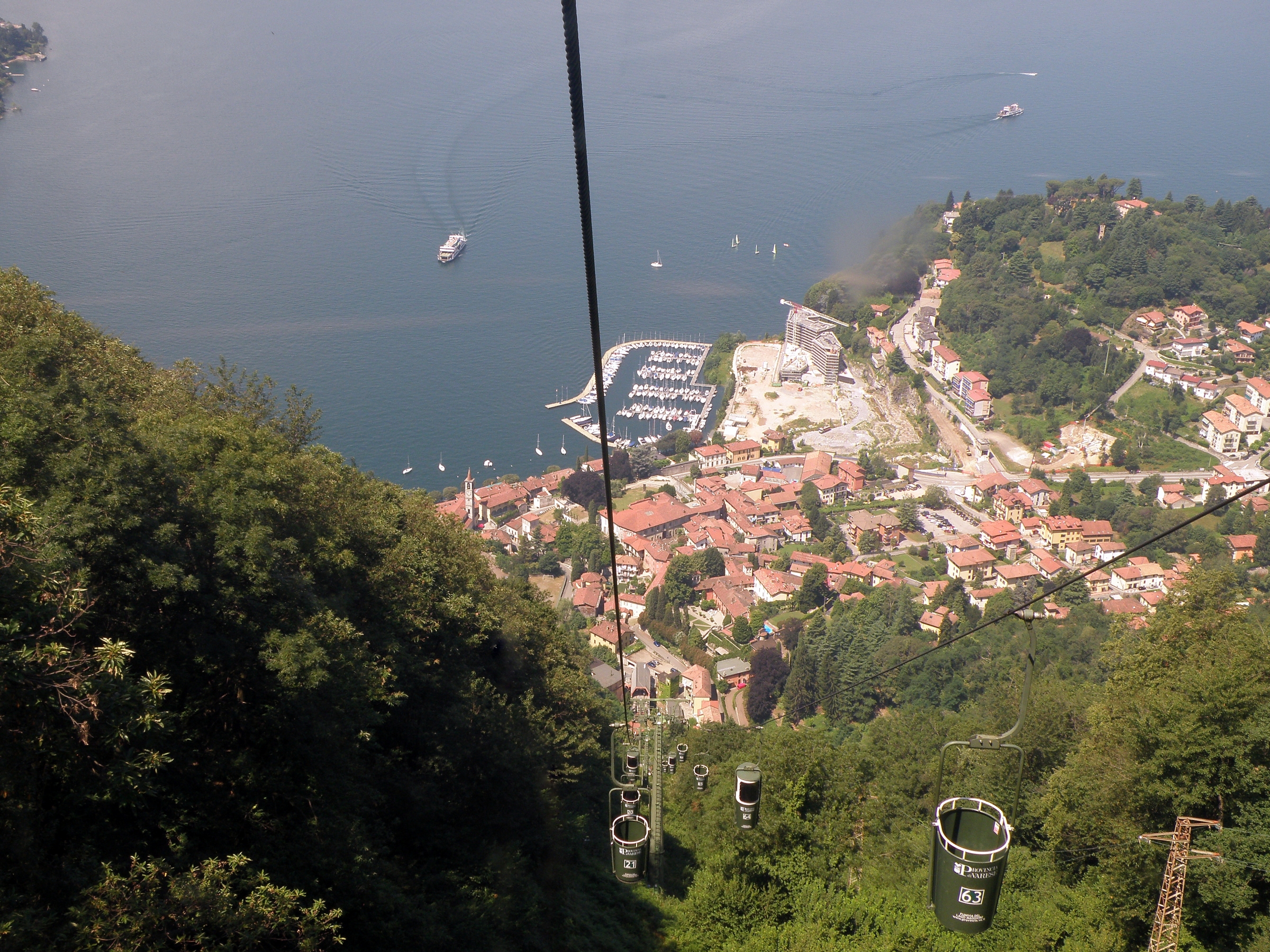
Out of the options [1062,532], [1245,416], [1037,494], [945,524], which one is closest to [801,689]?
[945,524]

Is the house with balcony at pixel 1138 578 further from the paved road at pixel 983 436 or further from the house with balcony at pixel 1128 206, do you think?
the house with balcony at pixel 1128 206

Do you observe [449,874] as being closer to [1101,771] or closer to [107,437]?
[107,437]

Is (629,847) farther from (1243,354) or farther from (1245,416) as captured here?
(1243,354)

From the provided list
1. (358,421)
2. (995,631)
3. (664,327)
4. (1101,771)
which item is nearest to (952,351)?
(664,327)

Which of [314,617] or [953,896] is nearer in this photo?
[953,896]

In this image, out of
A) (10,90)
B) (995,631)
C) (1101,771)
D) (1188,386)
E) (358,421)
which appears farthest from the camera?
(1188,386)

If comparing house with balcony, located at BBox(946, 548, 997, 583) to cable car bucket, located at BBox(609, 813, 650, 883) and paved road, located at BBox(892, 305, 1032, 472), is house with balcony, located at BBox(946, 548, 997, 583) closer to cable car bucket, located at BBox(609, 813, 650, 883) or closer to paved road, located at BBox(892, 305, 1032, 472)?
paved road, located at BBox(892, 305, 1032, 472)

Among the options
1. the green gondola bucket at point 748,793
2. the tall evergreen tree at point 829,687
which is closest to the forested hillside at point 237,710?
the green gondola bucket at point 748,793
